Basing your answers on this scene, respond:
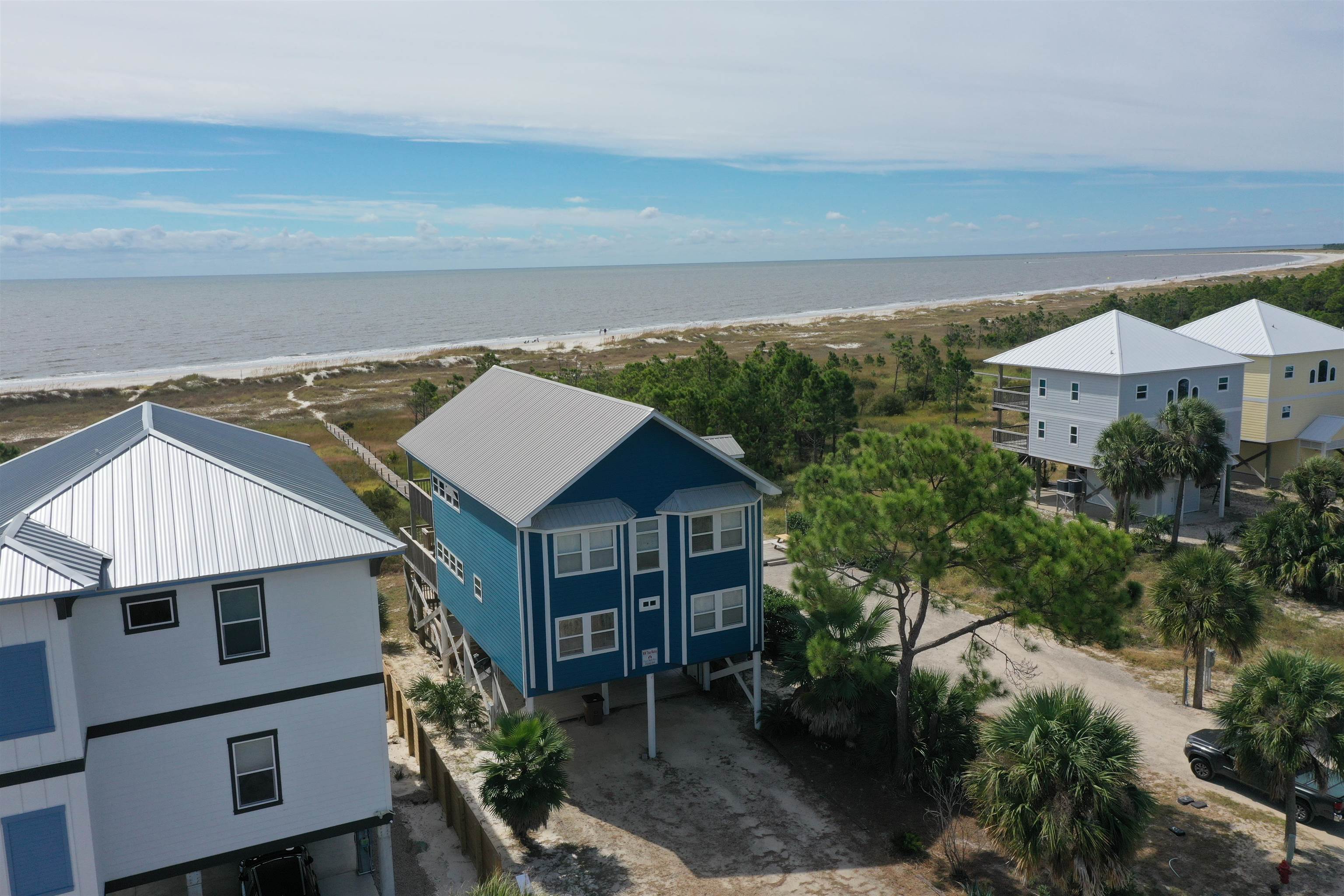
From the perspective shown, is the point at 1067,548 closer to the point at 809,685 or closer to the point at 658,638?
the point at 809,685

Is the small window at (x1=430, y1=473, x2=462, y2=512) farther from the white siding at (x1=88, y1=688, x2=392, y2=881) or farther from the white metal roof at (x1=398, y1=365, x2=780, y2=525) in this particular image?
the white siding at (x1=88, y1=688, x2=392, y2=881)

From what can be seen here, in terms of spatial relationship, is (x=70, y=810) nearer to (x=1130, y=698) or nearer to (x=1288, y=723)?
(x=1288, y=723)

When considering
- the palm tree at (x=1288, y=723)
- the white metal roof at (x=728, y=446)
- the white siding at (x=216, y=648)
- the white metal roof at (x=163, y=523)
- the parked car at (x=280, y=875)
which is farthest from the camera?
the white metal roof at (x=728, y=446)

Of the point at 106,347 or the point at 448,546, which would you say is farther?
the point at 106,347

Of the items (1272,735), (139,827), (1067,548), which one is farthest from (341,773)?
(1272,735)

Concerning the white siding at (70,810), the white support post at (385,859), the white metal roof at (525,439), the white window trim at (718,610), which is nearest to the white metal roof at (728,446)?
the white metal roof at (525,439)

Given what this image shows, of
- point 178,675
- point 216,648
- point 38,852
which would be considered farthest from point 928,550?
point 38,852

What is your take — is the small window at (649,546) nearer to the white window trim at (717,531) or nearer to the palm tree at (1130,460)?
the white window trim at (717,531)
